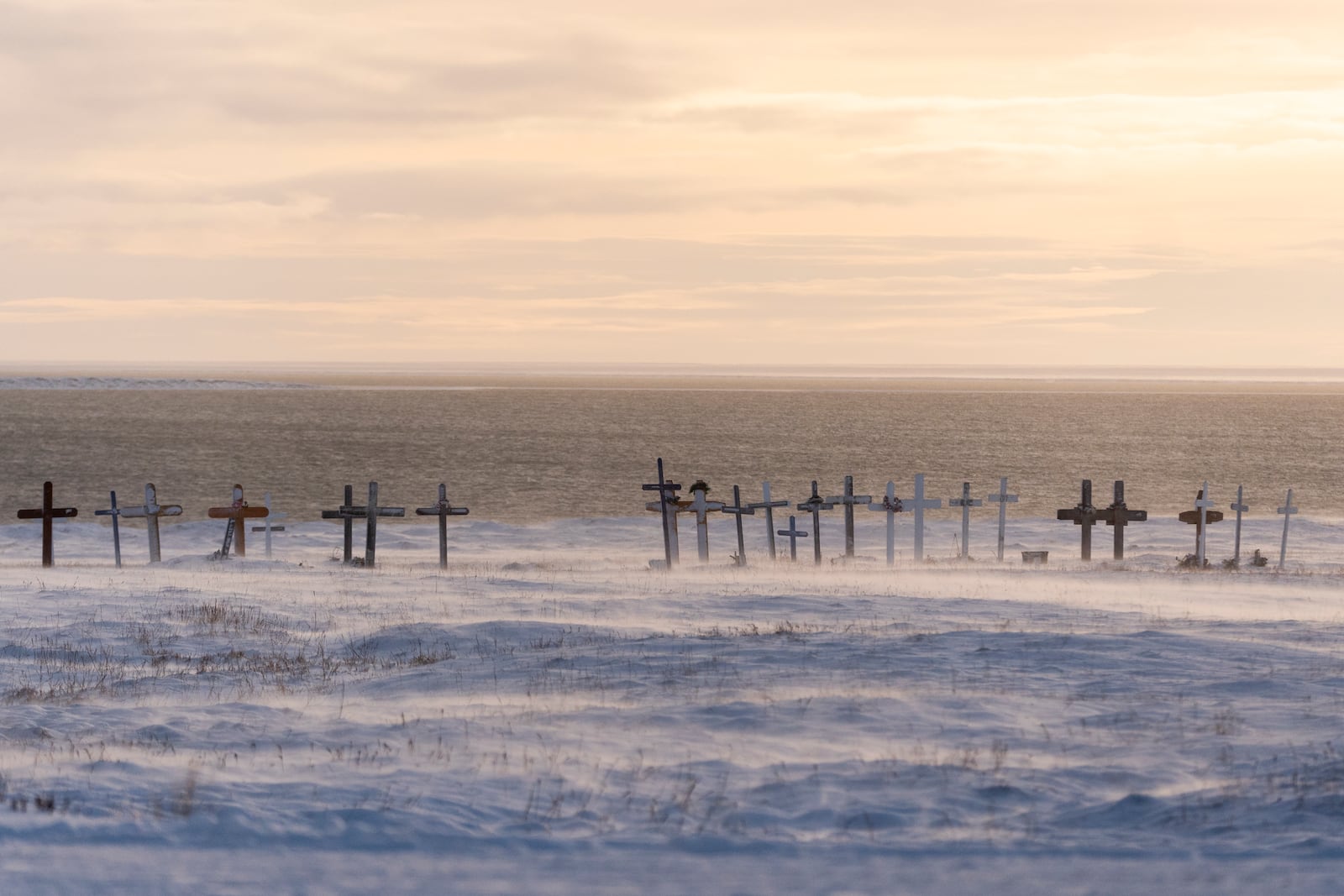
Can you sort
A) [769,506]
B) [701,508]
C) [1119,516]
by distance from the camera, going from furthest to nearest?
[1119,516], [769,506], [701,508]

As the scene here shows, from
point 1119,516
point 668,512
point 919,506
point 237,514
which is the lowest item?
point 237,514

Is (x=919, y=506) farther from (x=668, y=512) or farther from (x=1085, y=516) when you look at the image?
(x=668, y=512)

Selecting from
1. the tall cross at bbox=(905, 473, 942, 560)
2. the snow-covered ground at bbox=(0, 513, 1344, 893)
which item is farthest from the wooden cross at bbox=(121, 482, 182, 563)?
the tall cross at bbox=(905, 473, 942, 560)

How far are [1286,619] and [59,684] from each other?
14076mm

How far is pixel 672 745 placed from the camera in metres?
10.4

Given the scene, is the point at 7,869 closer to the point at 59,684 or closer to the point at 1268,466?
the point at 59,684

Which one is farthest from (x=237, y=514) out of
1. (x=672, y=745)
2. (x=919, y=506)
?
(x=672, y=745)

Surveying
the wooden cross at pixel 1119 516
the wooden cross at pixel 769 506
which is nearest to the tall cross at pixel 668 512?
the wooden cross at pixel 769 506

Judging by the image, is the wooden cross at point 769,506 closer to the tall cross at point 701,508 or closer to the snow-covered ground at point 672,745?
the tall cross at point 701,508

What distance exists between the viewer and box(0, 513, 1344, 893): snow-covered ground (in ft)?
25.9

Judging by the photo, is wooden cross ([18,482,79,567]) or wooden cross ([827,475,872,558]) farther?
wooden cross ([827,475,872,558])

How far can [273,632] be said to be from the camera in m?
17.5

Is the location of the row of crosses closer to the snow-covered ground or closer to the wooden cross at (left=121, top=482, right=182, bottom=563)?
the wooden cross at (left=121, top=482, right=182, bottom=563)

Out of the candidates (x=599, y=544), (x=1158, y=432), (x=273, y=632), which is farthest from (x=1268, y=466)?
(x=273, y=632)
